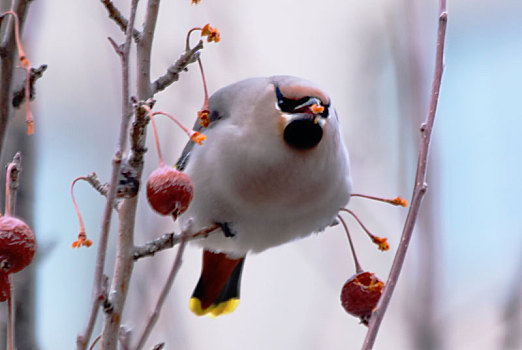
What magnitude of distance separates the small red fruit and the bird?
46.4 inches

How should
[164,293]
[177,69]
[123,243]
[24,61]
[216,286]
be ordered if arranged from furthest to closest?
[216,286]
[177,69]
[123,243]
[24,61]
[164,293]

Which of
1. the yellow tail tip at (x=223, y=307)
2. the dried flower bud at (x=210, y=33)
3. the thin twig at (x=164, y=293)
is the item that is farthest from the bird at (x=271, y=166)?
the thin twig at (x=164, y=293)

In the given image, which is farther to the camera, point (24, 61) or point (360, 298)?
point (360, 298)

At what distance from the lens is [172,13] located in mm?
4836

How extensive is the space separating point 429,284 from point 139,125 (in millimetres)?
912

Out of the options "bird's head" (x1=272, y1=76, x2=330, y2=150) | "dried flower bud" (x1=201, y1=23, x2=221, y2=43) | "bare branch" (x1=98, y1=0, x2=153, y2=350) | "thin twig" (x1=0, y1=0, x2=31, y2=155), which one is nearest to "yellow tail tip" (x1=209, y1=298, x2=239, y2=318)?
"bird's head" (x1=272, y1=76, x2=330, y2=150)

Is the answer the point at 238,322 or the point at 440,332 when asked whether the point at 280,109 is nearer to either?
the point at 440,332

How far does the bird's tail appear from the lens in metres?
3.15

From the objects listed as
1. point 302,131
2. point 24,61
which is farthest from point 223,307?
point 24,61

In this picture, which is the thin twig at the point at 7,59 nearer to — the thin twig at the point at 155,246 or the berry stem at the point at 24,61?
the berry stem at the point at 24,61

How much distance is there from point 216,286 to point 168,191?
1.56 m

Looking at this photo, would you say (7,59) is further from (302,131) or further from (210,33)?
(302,131)

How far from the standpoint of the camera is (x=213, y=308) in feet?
10.8

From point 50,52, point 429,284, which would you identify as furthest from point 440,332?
point 50,52
